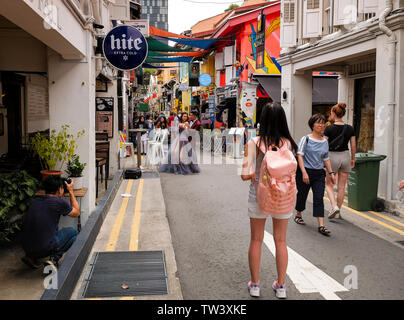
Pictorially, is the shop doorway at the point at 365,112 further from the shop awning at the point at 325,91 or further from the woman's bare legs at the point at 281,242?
the woman's bare legs at the point at 281,242

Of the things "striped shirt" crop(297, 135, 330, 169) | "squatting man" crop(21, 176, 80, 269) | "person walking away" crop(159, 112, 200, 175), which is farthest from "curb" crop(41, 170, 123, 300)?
"person walking away" crop(159, 112, 200, 175)

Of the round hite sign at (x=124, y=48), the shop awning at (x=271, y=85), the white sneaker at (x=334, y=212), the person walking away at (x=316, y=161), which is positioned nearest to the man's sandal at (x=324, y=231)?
the person walking away at (x=316, y=161)

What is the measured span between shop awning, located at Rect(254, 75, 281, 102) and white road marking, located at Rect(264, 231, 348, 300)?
46.4 ft

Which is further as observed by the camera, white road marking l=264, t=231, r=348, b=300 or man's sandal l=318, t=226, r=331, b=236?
man's sandal l=318, t=226, r=331, b=236

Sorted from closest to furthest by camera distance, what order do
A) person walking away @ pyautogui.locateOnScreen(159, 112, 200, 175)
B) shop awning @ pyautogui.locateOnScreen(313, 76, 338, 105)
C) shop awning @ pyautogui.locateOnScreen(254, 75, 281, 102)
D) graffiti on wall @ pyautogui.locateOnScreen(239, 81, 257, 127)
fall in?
person walking away @ pyautogui.locateOnScreen(159, 112, 200, 175), shop awning @ pyautogui.locateOnScreen(313, 76, 338, 105), shop awning @ pyautogui.locateOnScreen(254, 75, 281, 102), graffiti on wall @ pyautogui.locateOnScreen(239, 81, 257, 127)

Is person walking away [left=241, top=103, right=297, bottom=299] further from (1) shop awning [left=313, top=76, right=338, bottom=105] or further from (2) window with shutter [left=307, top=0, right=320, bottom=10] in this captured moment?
(1) shop awning [left=313, top=76, right=338, bottom=105]

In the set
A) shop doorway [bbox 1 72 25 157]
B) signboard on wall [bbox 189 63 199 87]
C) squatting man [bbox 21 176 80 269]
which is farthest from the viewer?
signboard on wall [bbox 189 63 199 87]

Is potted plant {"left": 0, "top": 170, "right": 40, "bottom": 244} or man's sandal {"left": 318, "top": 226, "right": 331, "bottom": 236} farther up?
potted plant {"left": 0, "top": 170, "right": 40, "bottom": 244}

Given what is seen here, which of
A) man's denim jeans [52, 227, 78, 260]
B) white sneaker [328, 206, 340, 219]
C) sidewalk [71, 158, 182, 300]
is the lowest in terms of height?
sidewalk [71, 158, 182, 300]

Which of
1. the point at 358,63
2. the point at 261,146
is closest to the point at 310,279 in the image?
the point at 261,146

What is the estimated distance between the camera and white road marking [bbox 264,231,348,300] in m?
4.30

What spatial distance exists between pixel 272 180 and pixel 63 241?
7.83 feet

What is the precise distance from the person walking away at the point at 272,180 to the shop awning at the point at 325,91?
1517cm

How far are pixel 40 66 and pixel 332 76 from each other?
15760mm
